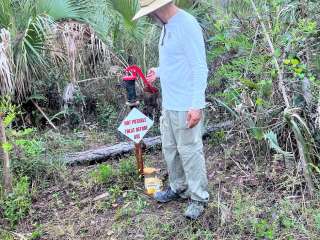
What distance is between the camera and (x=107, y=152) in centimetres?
475

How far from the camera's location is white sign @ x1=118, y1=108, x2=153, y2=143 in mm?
3988

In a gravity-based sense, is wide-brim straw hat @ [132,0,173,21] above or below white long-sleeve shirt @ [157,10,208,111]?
above

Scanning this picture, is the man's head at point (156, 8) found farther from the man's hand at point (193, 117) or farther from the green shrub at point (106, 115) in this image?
the green shrub at point (106, 115)

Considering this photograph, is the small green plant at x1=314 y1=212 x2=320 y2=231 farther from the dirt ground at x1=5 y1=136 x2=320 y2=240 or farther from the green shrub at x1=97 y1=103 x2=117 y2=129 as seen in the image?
the green shrub at x1=97 y1=103 x2=117 y2=129

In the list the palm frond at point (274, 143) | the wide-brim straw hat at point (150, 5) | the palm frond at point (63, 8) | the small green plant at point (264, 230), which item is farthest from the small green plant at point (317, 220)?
the palm frond at point (63, 8)

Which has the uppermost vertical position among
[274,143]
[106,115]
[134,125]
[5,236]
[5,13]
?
[5,13]

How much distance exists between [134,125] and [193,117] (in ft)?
3.23

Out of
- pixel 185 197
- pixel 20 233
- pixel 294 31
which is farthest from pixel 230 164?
pixel 20 233

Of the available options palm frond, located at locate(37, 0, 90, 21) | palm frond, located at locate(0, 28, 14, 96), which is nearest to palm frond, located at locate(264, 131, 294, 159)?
palm frond, located at locate(0, 28, 14, 96)

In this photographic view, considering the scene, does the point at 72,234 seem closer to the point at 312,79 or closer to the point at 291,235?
the point at 291,235

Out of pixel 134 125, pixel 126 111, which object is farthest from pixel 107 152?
pixel 126 111

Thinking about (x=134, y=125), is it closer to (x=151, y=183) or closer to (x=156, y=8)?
(x=151, y=183)

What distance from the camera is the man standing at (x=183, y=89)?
3.13 m

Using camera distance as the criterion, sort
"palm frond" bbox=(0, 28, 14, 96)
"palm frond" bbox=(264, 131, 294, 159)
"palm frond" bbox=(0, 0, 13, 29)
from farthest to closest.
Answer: "palm frond" bbox=(0, 0, 13, 29) < "palm frond" bbox=(0, 28, 14, 96) < "palm frond" bbox=(264, 131, 294, 159)
